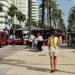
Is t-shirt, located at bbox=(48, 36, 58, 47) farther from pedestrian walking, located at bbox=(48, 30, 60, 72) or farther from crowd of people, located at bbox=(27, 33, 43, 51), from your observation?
crowd of people, located at bbox=(27, 33, 43, 51)

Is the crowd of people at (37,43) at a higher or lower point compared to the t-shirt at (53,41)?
lower

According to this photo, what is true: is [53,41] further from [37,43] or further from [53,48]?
[37,43]

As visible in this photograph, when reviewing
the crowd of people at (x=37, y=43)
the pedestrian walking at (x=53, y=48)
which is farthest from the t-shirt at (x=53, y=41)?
the crowd of people at (x=37, y=43)

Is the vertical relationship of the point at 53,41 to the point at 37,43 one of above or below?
above

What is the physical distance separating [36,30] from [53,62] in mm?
39361

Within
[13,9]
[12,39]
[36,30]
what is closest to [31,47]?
[12,39]

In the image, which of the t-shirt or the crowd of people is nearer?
the t-shirt

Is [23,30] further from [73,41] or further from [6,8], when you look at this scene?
[6,8]

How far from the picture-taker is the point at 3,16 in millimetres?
148875

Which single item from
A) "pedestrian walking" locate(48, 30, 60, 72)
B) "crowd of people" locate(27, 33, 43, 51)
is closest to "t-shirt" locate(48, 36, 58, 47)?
"pedestrian walking" locate(48, 30, 60, 72)

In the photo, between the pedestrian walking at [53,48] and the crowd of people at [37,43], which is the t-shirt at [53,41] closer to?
the pedestrian walking at [53,48]

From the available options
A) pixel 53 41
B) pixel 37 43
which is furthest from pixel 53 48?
pixel 37 43

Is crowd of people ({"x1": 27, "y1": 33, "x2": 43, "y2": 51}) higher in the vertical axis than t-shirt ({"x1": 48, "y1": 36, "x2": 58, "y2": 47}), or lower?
lower

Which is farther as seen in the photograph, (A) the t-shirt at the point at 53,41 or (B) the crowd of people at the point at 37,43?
(B) the crowd of people at the point at 37,43
